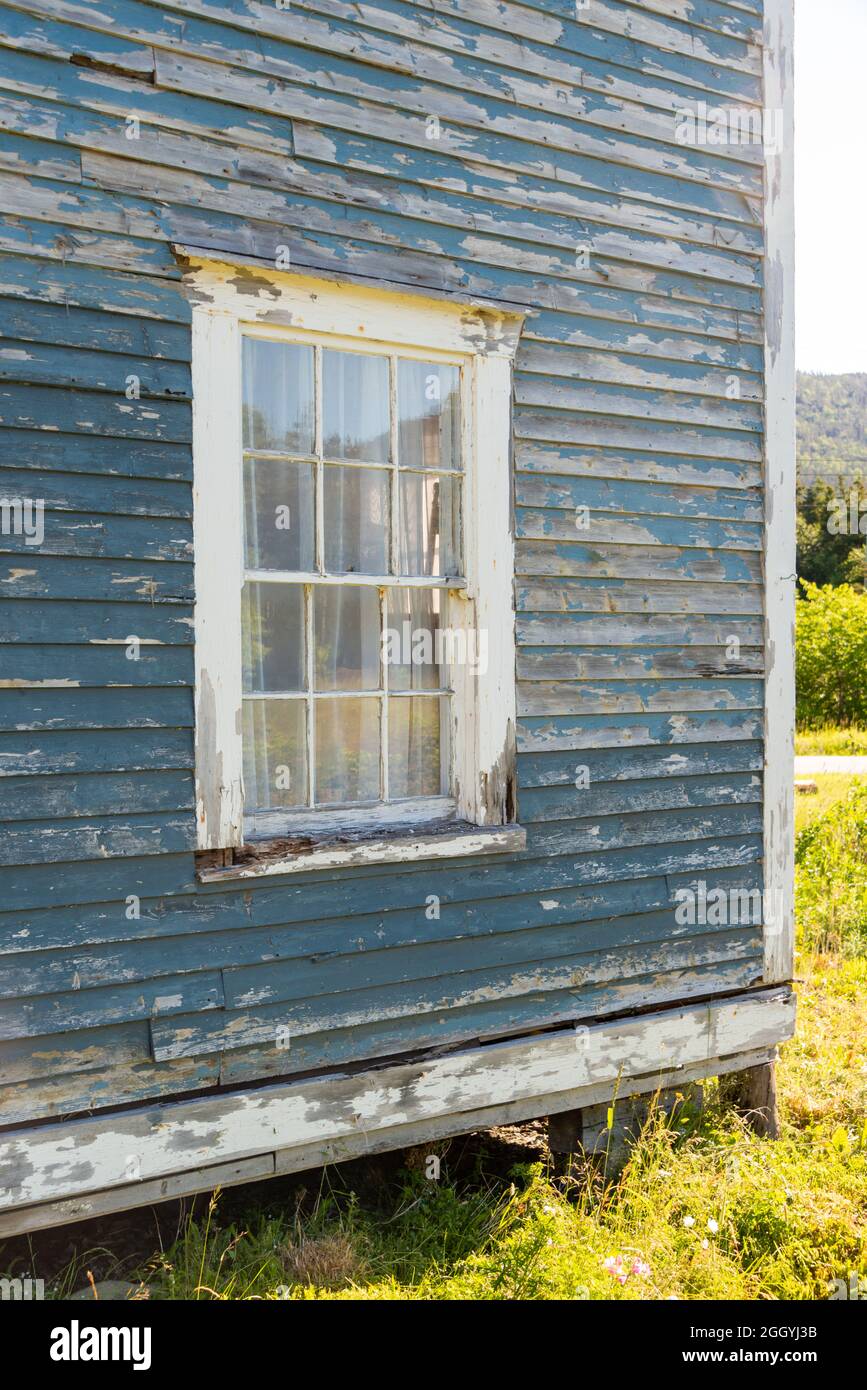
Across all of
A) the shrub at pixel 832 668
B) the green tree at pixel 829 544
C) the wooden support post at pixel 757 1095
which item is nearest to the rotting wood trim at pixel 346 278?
the wooden support post at pixel 757 1095

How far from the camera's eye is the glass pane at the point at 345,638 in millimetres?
3875

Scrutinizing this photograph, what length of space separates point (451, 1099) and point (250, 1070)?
826mm

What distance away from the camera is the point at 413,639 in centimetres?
409

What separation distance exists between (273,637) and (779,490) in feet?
→ 8.39

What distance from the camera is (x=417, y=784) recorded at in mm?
4113

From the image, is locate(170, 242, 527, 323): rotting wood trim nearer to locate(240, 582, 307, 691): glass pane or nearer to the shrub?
locate(240, 582, 307, 691): glass pane

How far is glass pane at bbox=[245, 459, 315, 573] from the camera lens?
3732mm

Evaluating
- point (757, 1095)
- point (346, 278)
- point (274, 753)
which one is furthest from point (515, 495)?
point (757, 1095)

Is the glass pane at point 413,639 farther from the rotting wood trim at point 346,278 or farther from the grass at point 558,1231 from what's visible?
the grass at point 558,1231

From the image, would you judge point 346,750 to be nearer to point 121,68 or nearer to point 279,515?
point 279,515

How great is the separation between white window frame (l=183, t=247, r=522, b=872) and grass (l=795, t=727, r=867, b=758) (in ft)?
48.0

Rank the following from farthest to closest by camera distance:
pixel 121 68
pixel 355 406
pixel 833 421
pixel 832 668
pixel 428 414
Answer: pixel 833 421, pixel 832 668, pixel 428 414, pixel 355 406, pixel 121 68
